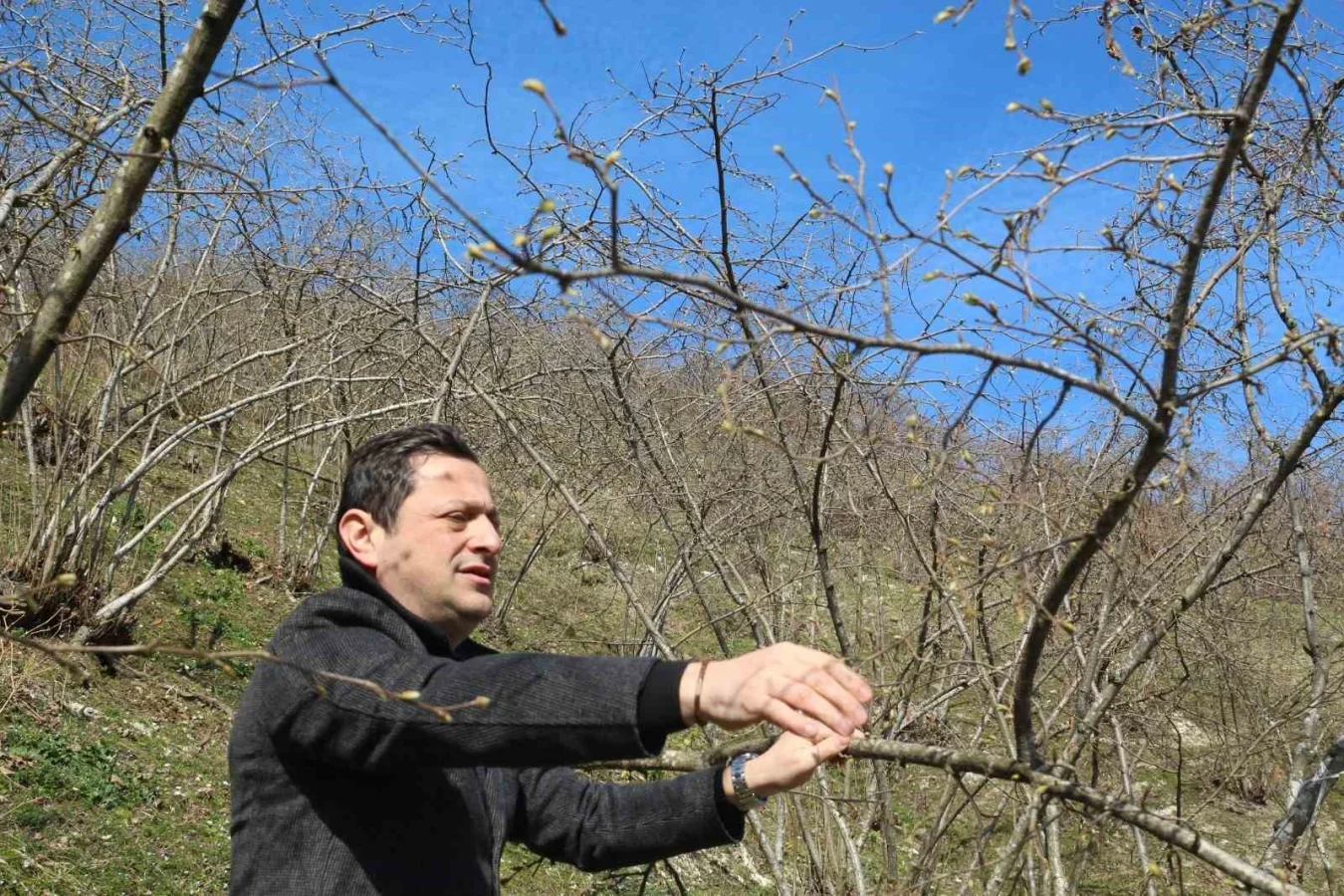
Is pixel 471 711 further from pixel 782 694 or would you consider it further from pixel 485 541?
pixel 485 541

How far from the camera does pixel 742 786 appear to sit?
78.4 inches

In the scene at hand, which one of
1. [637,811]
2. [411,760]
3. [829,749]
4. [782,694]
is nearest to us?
[782,694]

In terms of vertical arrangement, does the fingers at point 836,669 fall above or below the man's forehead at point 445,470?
below

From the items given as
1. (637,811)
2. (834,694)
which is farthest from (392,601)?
(834,694)

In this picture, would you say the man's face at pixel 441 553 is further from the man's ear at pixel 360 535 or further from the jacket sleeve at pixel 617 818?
the jacket sleeve at pixel 617 818

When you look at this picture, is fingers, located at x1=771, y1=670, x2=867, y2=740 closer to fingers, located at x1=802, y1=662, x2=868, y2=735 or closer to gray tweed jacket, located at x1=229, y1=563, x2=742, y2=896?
fingers, located at x1=802, y1=662, x2=868, y2=735

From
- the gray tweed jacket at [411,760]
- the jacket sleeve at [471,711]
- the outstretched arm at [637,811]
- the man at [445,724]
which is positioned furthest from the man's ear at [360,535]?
the outstretched arm at [637,811]

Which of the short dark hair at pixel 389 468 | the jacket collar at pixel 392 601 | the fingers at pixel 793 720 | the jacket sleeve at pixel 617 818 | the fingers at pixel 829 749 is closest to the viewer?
the fingers at pixel 793 720

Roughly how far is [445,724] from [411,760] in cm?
10

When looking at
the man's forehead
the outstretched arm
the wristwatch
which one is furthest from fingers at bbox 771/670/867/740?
the man's forehead

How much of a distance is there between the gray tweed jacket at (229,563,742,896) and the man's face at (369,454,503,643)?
5cm

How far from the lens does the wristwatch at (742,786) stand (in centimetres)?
198

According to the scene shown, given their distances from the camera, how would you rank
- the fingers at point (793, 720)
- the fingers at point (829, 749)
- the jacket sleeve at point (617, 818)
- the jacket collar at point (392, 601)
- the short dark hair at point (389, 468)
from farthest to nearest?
1. the jacket sleeve at point (617, 818)
2. the short dark hair at point (389, 468)
3. the jacket collar at point (392, 601)
4. the fingers at point (829, 749)
5. the fingers at point (793, 720)

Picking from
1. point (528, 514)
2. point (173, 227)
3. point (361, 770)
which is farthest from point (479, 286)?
point (528, 514)
